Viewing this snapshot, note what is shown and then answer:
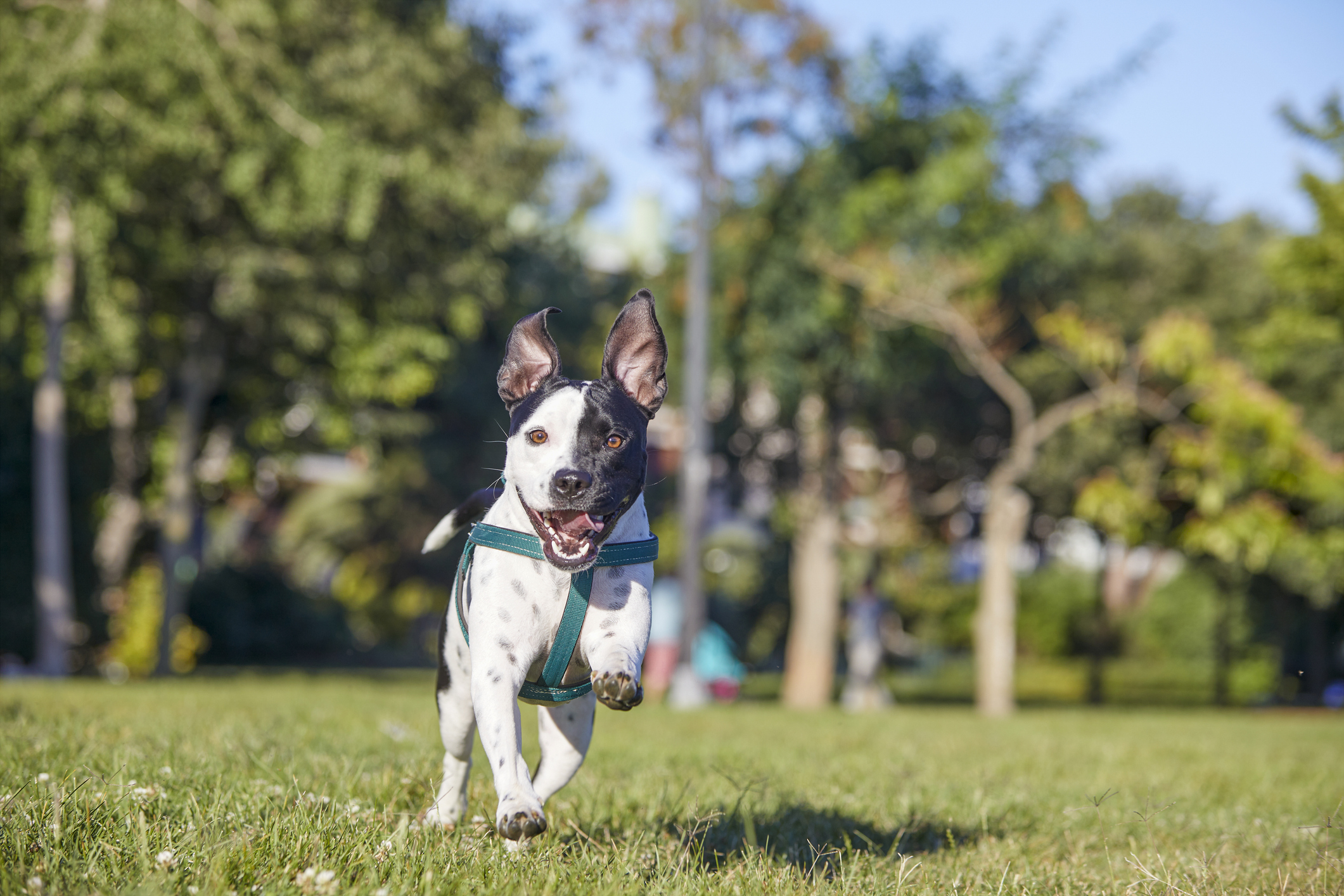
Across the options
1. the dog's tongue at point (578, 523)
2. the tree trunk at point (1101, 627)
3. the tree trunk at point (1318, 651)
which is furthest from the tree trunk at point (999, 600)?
the dog's tongue at point (578, 523)

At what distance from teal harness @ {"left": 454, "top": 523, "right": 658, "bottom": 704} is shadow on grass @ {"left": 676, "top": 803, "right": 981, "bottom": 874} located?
0.74m

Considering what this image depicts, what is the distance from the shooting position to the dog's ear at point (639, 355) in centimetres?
366

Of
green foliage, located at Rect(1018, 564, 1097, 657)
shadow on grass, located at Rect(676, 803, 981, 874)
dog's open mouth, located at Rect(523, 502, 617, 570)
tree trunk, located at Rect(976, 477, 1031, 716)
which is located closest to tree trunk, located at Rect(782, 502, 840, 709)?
tree trunk, located at Rect(976, 477, 1031, 716)

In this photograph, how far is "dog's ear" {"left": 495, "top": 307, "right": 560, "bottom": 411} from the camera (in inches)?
145

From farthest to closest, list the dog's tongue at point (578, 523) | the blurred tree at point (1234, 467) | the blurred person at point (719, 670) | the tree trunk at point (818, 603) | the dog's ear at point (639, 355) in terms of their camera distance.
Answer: the blurred person at point (719, 670), the tree trunk at point (818, 603), the blurred tree at point (1234, 467), the dog's ear at point (639, 355), the dog's tongue at point (578, 523)

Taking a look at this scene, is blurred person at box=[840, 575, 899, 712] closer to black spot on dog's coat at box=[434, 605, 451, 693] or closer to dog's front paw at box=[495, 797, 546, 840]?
black spot on dog's coat at box=[434, 605, 451, 693]

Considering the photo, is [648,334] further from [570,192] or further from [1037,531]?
[570,192]

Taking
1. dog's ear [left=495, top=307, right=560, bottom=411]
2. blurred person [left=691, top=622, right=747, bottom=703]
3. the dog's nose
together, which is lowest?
blurred person [left=691, top=622, right=747, bottom=703]

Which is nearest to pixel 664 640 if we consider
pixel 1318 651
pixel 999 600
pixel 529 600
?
pixel 999 600

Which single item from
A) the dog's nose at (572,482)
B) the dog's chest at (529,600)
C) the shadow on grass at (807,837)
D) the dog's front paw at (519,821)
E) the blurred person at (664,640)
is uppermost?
the dog's nose at (572,482)

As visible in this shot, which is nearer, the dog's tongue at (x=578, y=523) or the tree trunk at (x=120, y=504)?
the dog's tongue at (x=578, y=523)

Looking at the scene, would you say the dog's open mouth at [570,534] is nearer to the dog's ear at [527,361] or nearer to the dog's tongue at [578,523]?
the dog's tongue at [578,523]

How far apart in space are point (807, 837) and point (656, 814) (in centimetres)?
68

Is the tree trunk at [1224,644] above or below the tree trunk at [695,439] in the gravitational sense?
below
